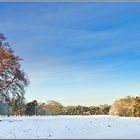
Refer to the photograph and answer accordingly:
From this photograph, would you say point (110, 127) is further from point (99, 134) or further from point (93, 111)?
point (93, 111)

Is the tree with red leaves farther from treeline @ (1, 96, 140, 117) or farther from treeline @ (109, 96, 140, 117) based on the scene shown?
treeline @ (109, 96, 140, 117)

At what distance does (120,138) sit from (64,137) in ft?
11.3

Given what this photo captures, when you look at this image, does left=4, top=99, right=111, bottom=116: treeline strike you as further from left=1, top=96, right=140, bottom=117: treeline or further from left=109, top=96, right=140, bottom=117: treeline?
left=109, top=96, right=140, bottom=117: treeline

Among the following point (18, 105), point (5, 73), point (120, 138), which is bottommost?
point (120, 138)

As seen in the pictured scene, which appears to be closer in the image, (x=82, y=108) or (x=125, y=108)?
(x=125, y=108)

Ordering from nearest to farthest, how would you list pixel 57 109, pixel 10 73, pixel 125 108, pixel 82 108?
pixel 10 73 → pixel 125 108 → pixel 82 108 → pixel 57 109

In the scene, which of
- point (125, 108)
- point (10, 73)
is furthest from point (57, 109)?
point (10, 73)

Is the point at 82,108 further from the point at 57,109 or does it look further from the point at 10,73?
the point at 10,73

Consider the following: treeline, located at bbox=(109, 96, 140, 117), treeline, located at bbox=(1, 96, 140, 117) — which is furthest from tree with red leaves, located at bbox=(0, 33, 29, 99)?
treeline, located at bbox=(109, 96, 140, 117)

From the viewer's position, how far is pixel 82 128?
32406 millimetres

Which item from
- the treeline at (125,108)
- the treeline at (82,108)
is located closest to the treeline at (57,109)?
the treeline at (82,108)

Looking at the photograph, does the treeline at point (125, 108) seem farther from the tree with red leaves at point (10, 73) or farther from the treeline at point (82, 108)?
the tree with red leaves at point (10, 73)

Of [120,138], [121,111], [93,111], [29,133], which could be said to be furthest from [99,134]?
[93,111]

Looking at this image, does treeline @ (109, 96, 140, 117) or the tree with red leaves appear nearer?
the tree with red leaves
